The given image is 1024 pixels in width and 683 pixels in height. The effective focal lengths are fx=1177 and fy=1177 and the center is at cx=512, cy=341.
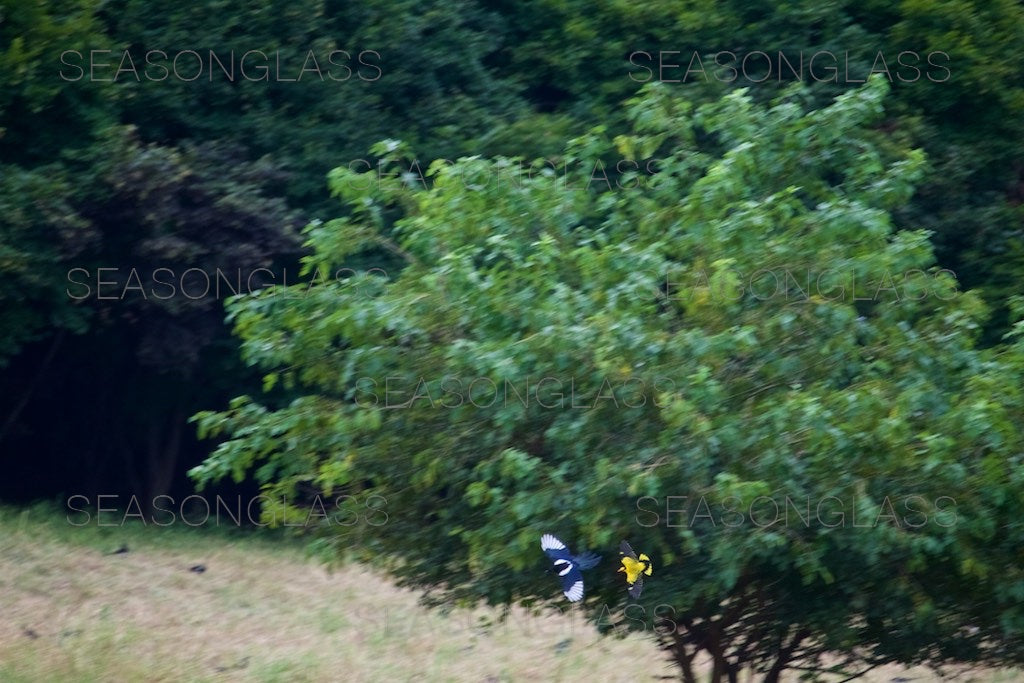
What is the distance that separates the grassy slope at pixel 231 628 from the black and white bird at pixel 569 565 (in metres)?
3.91

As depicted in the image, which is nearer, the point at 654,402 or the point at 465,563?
the point at 654,402

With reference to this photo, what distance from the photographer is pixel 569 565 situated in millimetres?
5266

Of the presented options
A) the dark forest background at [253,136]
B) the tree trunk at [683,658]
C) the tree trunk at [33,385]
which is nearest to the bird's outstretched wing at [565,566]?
the tree trunk at [683,658]

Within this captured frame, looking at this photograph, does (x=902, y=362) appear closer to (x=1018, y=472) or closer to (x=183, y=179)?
(x=1018, y=472)

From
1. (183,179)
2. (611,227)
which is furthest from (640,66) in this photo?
(611,227)

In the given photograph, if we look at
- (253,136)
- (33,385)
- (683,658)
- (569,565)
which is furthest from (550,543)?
(33,385)

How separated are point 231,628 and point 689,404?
7740mm

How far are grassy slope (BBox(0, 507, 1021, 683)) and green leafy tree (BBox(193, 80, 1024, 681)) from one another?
12.4 ft

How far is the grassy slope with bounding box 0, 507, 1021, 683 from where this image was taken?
33.1 ft

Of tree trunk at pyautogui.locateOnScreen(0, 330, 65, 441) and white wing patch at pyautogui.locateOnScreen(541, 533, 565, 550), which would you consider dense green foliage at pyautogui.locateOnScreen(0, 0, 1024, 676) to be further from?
tree trunk at pyautogui.locateOnScreen(0, 330, 65, 441)

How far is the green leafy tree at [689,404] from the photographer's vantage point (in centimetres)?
508

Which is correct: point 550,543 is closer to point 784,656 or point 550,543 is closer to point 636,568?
point 636,568

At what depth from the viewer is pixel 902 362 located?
5703 mm

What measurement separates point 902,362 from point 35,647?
298 inches
